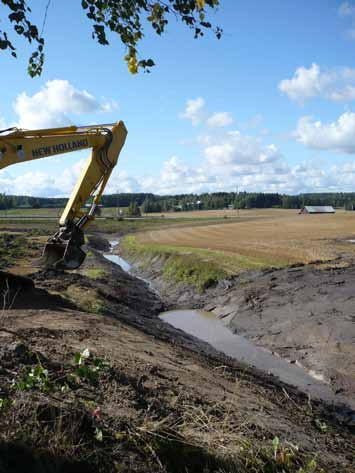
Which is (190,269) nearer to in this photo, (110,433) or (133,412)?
(133,412)

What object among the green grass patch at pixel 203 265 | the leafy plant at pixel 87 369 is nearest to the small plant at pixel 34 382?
the leafy plant at pixel 87 369

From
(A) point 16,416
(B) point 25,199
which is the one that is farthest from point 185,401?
(B) point 25,199

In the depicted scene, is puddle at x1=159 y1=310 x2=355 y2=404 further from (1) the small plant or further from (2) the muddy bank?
(1) the small plant

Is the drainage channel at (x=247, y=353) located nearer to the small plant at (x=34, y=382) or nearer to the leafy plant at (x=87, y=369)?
the leafy plant at (x=87, y=369)

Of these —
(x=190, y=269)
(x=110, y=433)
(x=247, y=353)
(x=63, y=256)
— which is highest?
(x=63, y=256)

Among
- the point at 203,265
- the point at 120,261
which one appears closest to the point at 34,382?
the point at 203,265

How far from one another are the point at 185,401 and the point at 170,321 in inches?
565

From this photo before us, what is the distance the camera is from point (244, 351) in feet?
52.6

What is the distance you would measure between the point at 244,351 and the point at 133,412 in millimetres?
11509

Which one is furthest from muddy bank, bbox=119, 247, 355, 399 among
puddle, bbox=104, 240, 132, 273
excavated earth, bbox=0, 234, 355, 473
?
puddle, bbox=104, 240, 132, 273

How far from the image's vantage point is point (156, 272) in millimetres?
31891

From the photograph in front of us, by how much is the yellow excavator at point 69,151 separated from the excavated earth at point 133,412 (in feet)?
6.24

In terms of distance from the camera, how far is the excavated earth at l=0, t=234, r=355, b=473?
401 cm

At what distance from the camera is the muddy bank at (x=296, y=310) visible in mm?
14008
